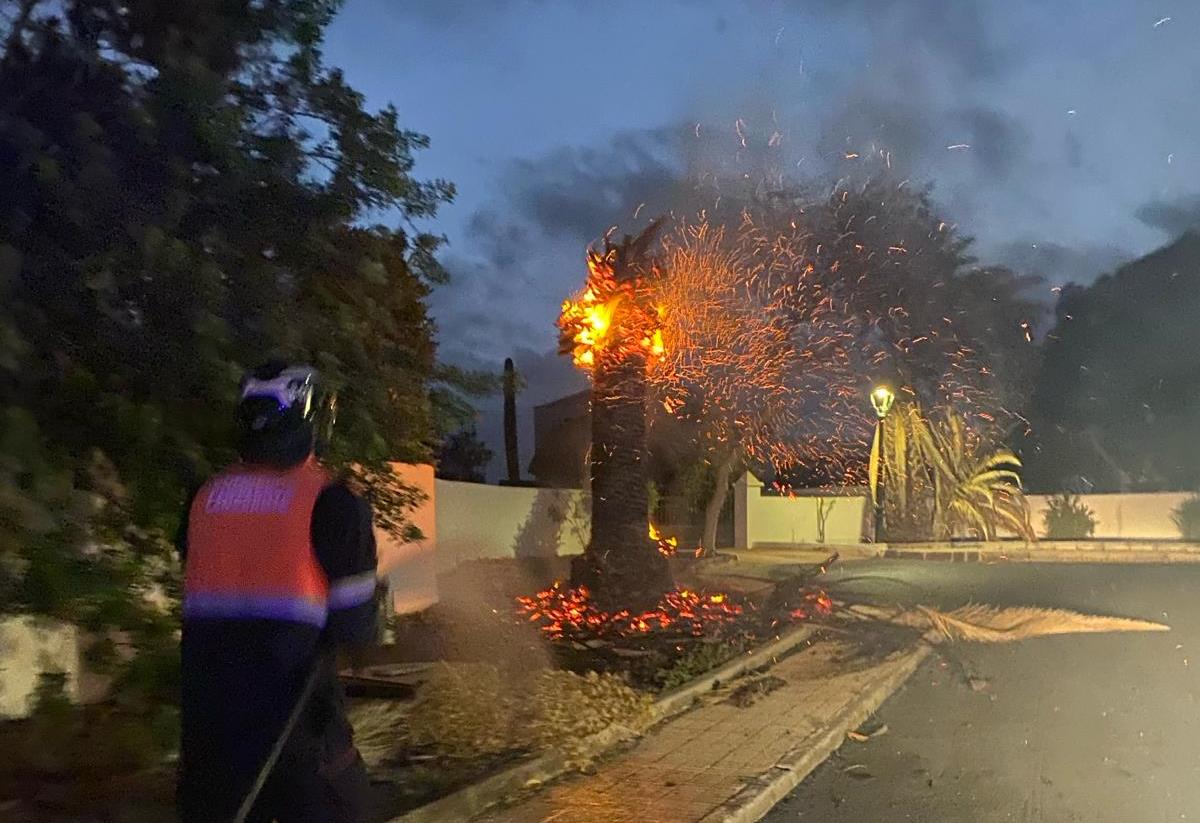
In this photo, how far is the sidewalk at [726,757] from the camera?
6637mm

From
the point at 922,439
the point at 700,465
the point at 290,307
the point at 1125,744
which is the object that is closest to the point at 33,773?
the point at 290,307

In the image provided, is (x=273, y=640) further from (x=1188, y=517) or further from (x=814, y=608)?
(x=1188, y=517)

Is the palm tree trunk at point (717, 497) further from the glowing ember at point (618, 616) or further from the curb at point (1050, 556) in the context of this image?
the glowing ember at point (618, 616)

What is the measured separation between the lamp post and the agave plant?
21.3 inches

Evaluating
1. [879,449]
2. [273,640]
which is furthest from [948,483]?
[273,640]

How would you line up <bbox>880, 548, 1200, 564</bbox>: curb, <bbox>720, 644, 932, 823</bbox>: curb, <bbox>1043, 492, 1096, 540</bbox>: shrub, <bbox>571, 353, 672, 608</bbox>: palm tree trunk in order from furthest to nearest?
<bbox>1043, 492, 1096, 540</bbox>: shrub
<bbox>880, 548, 1200, 564</bbox>: curb
<bbox>571, 353, 672, 608</bbox>: palm tree trunk
<bbox>720, 644, 932, 823</bbox>: curb

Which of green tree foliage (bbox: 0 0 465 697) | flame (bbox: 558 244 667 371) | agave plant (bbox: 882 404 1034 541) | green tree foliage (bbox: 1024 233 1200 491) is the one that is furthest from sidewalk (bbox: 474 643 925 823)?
green tree foliage (bbox: 1024 233 1200 491)

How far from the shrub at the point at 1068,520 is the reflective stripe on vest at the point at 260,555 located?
36.1 metres

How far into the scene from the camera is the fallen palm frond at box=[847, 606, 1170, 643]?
14.1 m

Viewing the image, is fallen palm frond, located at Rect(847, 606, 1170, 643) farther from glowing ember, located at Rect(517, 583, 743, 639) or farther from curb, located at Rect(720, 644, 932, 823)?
curb, located at Rect(720, 644, 932, 823)

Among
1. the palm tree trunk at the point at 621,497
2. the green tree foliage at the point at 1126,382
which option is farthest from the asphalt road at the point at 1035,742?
the green tree foliage at the point at 1126,382

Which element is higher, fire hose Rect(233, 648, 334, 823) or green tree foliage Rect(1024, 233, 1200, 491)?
green tree foliage Rect(1024, 233, 1200, 491)

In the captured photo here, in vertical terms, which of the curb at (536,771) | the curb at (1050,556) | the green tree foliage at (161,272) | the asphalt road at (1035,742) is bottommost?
the asphalt road at (1035,742)

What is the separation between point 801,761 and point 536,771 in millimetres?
1771
